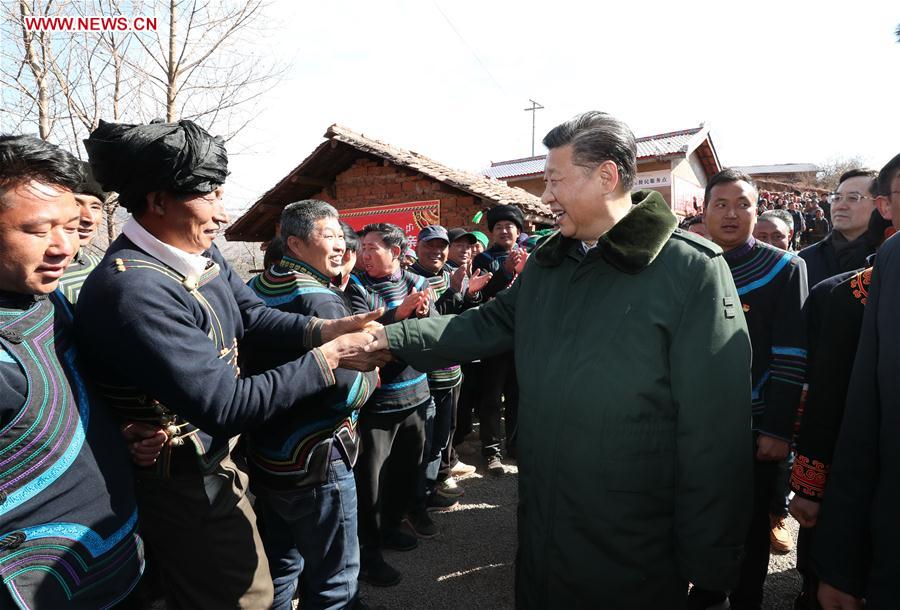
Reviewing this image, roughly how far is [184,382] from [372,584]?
245 centimetres

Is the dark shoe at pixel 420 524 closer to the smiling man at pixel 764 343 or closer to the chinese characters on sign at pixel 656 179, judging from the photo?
the smiling man at pixel 764 343

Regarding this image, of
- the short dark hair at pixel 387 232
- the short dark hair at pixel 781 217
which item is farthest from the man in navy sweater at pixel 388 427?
the short dark hair at pixel 781 217

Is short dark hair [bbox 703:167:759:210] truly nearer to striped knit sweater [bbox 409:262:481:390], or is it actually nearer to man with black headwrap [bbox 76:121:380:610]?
striped knit sweater [bbox 409:262:481:390]

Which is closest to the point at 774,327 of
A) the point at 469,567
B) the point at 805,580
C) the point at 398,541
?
the point at 805,580

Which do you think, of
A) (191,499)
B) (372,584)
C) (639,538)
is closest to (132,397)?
(191,499)

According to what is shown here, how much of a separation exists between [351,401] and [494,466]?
327 cm

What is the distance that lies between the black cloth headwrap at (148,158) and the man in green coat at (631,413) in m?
1.36

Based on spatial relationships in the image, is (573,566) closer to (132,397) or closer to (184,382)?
(184,382)

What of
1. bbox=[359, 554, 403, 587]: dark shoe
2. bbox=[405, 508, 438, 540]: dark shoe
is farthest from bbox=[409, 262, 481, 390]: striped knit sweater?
bbox=[359, 554, 403, 587]: dark shoe

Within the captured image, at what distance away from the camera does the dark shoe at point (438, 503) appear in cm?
456

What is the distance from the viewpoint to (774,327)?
2.77 meters

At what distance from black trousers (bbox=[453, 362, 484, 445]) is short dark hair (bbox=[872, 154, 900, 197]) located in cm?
395

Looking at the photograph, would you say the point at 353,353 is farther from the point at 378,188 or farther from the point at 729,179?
the point at 378,188

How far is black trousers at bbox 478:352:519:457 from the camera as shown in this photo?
538cm
